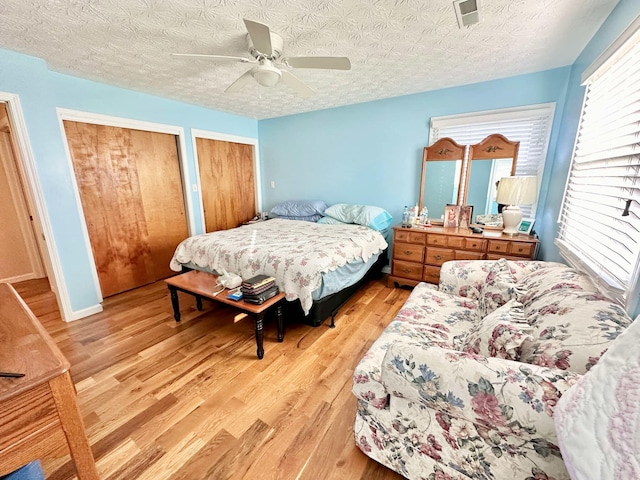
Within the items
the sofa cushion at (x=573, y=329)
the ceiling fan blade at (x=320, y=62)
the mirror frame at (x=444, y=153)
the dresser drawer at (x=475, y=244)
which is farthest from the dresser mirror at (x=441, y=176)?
the sofa cushion at (x=573, y=329)

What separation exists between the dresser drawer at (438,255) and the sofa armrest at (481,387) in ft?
6.73

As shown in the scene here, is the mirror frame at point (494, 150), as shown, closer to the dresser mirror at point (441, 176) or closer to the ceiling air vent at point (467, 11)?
the dresser mirror at point (441, 176)

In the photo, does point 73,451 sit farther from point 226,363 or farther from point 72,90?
point 72,90

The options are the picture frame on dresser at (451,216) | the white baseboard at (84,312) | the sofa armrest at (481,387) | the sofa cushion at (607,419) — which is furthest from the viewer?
the picture frame on dresser at (451,216)

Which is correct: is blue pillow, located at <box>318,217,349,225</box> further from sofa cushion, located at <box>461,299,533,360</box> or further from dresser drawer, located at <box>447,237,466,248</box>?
sofa cushion, located at <box>461,299,533,360</box>

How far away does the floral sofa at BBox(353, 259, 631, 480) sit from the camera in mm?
809

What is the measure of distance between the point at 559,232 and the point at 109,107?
14.8 feet

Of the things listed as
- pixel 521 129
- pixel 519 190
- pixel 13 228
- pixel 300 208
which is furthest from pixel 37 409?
pixel 13 228

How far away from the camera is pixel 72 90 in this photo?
2.52m

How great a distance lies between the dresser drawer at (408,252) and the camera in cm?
298

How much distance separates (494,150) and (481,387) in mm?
2796

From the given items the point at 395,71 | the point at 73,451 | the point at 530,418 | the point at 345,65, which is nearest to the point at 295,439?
the point at 73,451

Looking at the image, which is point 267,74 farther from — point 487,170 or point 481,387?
point 487,170

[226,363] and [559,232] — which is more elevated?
[559,232]
